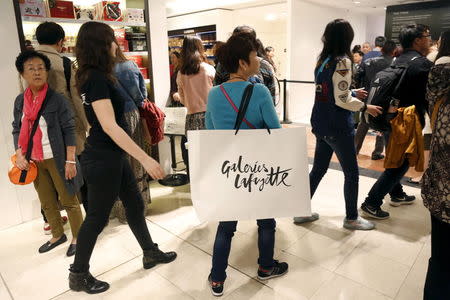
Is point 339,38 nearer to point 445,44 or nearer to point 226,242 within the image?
point 445,44

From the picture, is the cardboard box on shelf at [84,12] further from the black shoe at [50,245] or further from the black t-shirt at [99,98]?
the black shoe at [50,245]

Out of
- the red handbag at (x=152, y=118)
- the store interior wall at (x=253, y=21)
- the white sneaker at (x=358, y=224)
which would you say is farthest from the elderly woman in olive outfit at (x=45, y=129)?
the store interior wall at (x=253, y=21)

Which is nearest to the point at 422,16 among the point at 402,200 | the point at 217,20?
the point at 217,20

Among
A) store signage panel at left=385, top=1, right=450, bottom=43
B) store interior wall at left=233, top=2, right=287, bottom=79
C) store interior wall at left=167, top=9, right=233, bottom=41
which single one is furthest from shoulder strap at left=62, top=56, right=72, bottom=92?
store signage panel at left=385, top=1, right=450, bottom=43

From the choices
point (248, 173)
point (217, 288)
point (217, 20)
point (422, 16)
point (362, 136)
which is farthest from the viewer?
point (217, 20)

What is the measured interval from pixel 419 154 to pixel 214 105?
72.0 inches

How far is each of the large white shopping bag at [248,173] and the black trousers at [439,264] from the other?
0.53 metres

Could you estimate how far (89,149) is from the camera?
5.78ft

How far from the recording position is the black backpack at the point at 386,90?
2.47 metres

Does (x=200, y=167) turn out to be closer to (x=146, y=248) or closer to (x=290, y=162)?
(x=290, y=162)

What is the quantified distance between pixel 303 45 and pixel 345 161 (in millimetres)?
5719

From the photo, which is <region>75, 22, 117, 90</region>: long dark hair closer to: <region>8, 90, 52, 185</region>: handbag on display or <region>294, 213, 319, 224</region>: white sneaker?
<region>8, 90, 52, 185</region>: handbag on display

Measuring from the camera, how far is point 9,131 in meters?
2.73

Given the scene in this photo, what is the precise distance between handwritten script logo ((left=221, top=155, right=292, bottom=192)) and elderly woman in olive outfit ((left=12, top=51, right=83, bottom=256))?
4.22ft
